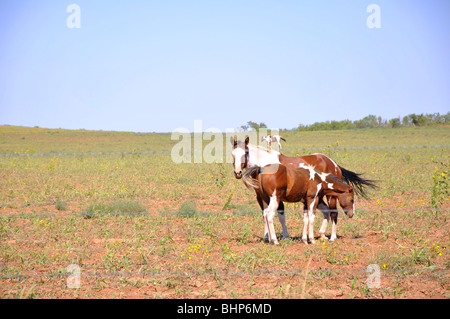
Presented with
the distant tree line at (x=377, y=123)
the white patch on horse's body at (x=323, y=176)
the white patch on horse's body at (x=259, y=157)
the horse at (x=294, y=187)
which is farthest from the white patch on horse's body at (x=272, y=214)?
the distant tree line at (x=377, y=123)

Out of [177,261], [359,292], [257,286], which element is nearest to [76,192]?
[177,261]

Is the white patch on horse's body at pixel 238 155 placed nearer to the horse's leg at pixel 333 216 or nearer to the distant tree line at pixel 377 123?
the horse's leg at pixel 333 216

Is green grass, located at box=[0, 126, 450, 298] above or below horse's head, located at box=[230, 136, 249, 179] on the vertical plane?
below

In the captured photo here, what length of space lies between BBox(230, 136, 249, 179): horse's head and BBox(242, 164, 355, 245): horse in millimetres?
213

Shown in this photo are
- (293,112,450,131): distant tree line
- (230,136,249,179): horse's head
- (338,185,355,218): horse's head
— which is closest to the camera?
(230,136,249,179): horse's head

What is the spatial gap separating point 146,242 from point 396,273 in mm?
4483

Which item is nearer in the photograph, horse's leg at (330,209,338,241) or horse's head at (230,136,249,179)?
horse's head at (230,136,249,179)

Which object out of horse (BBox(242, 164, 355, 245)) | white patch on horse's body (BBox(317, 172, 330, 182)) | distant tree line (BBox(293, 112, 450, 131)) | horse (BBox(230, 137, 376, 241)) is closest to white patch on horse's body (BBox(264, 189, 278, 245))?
horse (BBox(242, 164, 355, 245))

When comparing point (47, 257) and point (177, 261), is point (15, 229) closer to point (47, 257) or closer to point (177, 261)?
point (47, 257)

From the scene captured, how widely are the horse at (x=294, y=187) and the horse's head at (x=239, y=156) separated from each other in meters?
0.21

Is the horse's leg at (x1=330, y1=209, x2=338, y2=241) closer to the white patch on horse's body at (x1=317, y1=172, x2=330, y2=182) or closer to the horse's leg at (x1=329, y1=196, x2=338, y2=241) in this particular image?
the horse's leg at (x1=329, y1=196, x2=338, y2=241)

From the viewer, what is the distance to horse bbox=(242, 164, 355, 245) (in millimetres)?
7762

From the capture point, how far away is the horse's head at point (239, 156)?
7.48 meters

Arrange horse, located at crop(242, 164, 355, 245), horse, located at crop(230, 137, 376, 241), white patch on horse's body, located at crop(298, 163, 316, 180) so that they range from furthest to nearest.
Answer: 1. white patch on horse's body, located at crop(298, 163, 316, 180)
2. horse, located at crop(242, 164, 355, 245)
3. horse, located at crop(230, 137, 376, 241)
